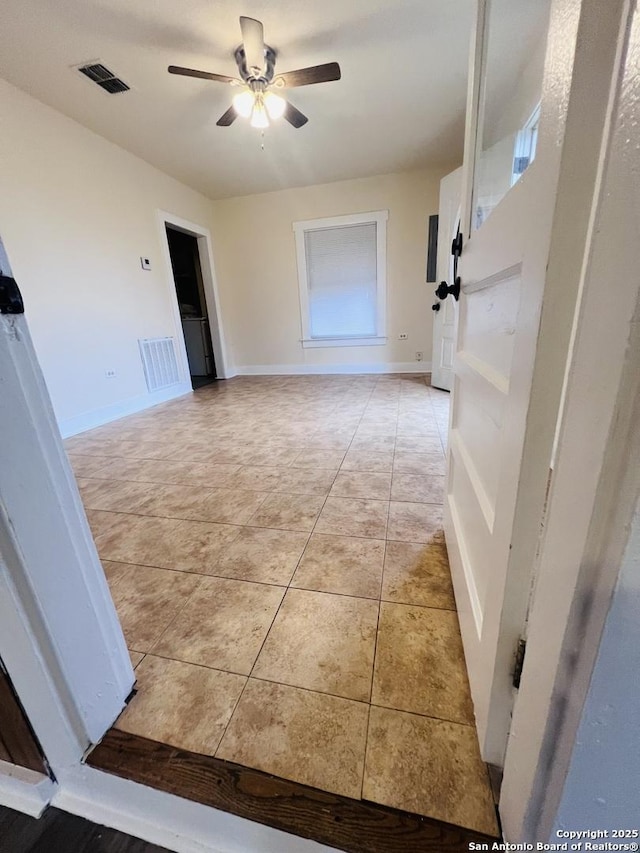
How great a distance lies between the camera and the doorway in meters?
5.55

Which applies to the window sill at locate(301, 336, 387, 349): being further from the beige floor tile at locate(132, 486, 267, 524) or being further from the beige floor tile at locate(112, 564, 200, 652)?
the beige floor tile at locate(112, 564, 200, 652)

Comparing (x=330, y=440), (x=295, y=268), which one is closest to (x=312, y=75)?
(x=330, y=440)

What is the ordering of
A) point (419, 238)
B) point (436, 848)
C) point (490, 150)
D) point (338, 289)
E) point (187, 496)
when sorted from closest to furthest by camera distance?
point (436, 848), point (490, 150), point (187, 496), point (419, 238), point (338, 289)

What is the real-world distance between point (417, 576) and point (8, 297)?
131 centimetres

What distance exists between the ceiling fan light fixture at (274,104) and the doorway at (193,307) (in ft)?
10.7

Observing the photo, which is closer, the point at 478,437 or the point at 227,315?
the point at 478,437

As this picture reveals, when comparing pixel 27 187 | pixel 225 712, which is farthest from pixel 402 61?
pixel 225 712

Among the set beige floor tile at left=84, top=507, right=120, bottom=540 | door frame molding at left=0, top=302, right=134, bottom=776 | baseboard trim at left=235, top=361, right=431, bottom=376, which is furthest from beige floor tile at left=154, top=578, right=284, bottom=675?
baseboard trim at left=235, top=361, right=431, bottom=376

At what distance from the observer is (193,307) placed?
5859 mm

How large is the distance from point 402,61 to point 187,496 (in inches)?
136

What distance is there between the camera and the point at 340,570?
4.05ft

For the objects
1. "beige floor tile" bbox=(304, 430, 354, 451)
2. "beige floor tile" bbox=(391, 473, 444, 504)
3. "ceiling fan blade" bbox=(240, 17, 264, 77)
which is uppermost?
"ceiling fan blade" bbox=(240, 17, 264, 77)

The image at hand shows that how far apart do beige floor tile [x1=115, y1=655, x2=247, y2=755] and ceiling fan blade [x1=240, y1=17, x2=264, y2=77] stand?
10.3 feet

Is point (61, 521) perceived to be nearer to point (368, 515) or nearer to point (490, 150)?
point (368, 515)
